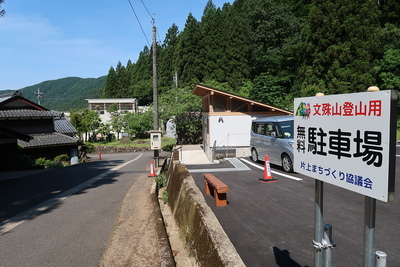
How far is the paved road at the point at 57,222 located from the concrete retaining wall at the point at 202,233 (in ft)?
5.48

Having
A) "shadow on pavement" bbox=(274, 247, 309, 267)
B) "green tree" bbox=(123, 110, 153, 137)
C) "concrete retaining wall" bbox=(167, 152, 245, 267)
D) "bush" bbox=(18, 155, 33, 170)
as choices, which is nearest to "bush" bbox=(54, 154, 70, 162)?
"bush" bbox=(18, 155, 33, 170)

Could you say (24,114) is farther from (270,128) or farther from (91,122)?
(270,128)

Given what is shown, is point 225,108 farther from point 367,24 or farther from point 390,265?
point 367,24

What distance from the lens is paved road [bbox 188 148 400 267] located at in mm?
3602

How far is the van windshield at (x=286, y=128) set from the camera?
31.5 feet

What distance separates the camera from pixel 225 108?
14.1m

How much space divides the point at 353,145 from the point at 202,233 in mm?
2660

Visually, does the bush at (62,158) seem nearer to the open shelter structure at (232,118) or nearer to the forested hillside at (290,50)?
the forested hillside at (290,50)

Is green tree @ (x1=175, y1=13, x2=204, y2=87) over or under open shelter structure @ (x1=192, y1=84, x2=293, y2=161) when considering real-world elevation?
over

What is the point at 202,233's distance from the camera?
3.99m

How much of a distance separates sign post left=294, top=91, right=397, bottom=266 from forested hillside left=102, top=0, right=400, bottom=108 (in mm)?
22948

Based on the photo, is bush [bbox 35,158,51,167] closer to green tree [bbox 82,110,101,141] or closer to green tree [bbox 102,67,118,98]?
green tree [bbox 82,110,101,141]

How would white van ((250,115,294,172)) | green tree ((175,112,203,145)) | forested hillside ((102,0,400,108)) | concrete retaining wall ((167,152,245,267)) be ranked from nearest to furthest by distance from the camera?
concrete retaining wall ((167,152,245,267)) → white van ((250,115,294,172)) → green tree ((175,112,203,145)) → forested hillside ((102,0,400,108))

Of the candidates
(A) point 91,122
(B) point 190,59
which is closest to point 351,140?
(B) point 190,59
